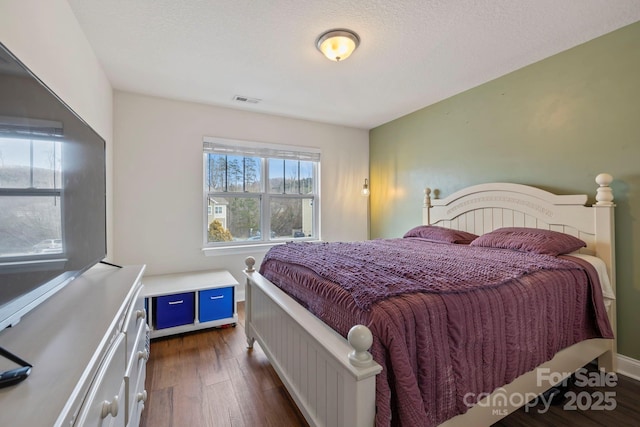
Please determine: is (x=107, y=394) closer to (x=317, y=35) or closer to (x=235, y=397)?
(x=235, y=397)

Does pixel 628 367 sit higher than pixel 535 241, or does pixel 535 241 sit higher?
pixel 535 241

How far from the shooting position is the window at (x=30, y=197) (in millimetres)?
774

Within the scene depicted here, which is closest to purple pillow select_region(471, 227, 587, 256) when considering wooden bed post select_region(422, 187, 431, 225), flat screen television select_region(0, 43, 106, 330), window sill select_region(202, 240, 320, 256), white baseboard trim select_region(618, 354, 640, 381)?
white baseboard trim select_region(618, 354, 640, 381)

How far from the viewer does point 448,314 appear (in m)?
1.14

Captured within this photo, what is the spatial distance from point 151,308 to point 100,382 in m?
1.95

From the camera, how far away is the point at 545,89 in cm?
244

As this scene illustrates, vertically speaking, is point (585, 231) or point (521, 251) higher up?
point (585, 231)

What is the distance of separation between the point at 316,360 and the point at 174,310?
1.85 metres

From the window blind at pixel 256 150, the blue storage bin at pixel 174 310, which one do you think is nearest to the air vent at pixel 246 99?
the window blind at pixel 256 150

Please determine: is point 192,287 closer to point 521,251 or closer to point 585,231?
point 521,251

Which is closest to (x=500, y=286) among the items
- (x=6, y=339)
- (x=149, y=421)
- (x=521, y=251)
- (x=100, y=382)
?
(x=521, y=251)

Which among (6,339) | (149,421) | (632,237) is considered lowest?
(149,421)

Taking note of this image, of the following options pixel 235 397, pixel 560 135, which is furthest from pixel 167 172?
pixel 560 135

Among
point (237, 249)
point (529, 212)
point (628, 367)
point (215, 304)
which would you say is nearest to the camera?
point (628, 367)
